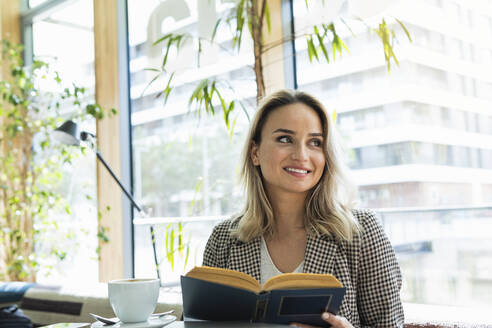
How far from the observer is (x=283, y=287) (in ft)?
3.63

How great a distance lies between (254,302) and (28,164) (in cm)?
375

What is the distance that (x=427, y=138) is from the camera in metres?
2.67

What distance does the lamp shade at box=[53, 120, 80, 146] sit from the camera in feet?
9.01

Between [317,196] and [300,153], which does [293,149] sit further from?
[317,196]

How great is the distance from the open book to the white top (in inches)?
15.9

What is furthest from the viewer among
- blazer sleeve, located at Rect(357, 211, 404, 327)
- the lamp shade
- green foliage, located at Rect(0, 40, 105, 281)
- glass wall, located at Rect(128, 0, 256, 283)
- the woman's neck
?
green foliage, located at Rect(0, 40, 105, 281)

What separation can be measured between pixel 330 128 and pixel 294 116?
0.39 feet

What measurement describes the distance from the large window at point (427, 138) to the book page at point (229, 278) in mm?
1799

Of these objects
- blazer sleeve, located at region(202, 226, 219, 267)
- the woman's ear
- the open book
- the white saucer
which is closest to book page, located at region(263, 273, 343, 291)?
the open book

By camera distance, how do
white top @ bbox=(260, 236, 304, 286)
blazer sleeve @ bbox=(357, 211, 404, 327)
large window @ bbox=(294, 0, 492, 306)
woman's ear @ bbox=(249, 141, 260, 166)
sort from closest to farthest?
1. blazer sleeve @ bbox=(357, 211, 404, 327)
2. white top @ bbox=(260, 236, 304, 286)
3. woman's ear @ bbox=(249, 141, 260, 166)
4. large window @ bbox=(294, 0, 492, 306)

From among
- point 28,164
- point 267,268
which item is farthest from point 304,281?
point 28,164

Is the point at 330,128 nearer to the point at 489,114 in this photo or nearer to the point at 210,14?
the point at 489,114

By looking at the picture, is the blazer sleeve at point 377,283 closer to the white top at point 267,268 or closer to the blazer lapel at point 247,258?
the white top at point 267,268

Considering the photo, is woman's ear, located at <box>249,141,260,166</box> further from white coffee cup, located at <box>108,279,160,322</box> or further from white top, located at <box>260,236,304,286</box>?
white coffee cup, located at <box>108,279,160,322</box>
